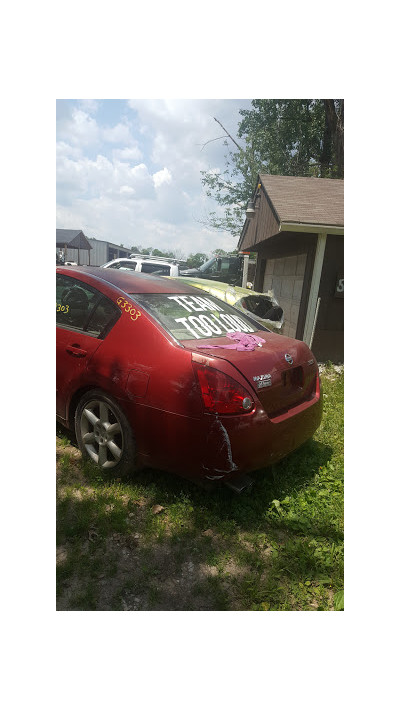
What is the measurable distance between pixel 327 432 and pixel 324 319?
84.8 inches

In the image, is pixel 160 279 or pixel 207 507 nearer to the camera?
pixel 207 507

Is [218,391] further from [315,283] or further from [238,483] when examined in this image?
[315,283]

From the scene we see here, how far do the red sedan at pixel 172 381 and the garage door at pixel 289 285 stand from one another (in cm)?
308

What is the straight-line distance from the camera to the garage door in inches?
213

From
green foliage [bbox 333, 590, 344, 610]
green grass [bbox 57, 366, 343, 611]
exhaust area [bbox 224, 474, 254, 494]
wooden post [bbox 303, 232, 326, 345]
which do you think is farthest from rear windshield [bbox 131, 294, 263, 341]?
wooden post [bbox 303, 232, 326, 345]

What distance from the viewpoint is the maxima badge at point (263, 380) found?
1785 mm

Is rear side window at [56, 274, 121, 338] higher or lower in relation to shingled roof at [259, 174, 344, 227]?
lower

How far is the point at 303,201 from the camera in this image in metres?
4.50

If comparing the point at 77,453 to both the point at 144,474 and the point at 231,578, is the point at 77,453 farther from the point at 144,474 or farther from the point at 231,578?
the point at 231,578

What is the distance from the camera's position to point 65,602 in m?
1.57

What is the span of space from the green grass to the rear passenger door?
55 centimetres

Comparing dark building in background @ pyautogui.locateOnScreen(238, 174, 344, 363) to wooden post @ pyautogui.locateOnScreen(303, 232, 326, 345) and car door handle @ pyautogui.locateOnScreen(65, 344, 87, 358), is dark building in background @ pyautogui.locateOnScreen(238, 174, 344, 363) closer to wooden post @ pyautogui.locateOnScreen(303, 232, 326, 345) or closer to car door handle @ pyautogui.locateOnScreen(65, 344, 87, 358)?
wooden post @ pyautogui.locateOnScreen(303, 232, 326, 345)

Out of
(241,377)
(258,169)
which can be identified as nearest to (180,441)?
(241,377)

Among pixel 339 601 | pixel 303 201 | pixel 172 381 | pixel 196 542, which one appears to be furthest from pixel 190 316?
pixel 303 201
